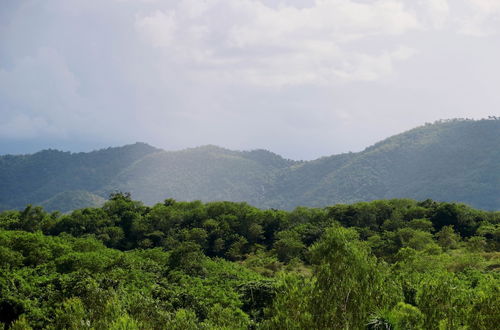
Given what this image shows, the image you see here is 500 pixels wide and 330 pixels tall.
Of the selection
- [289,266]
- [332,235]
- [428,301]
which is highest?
[332,235]

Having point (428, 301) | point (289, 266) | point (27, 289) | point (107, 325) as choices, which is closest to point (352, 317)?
point (428, 301)

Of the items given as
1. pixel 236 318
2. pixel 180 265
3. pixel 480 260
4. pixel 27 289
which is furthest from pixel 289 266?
pixel 27 289

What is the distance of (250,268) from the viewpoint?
74.6m

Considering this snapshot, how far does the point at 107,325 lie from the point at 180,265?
3798cm

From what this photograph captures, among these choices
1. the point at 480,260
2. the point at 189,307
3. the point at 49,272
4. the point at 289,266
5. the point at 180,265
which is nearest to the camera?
the point at 189,307

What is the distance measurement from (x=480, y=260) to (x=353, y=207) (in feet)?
117

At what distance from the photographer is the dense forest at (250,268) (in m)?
25.1

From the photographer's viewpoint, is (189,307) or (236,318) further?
(189,307)

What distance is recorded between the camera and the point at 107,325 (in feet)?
88.7

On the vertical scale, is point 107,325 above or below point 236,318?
above

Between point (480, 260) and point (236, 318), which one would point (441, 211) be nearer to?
point (480, 260)

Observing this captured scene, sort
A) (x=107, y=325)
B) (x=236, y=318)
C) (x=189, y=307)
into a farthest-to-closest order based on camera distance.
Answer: (x=189, y=307)
(x=236, y=318)
(x=107, y=325)

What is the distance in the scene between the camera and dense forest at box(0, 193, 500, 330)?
25109 millimetres

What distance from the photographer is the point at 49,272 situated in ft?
182
